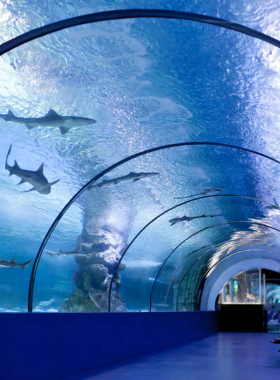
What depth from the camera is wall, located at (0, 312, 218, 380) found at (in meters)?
6.10

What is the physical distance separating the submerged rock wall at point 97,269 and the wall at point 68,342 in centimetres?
280

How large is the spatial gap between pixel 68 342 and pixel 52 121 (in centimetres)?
373

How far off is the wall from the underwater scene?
76.9 inches

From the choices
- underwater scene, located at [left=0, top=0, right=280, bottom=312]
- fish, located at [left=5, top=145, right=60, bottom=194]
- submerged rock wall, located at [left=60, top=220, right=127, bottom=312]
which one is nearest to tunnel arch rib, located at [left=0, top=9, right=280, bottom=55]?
underwater scene, located at [left=0, top=0, right=280, bottom=312]

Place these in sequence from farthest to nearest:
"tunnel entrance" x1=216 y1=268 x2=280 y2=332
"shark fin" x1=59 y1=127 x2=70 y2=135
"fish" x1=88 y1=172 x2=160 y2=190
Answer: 1. "tunnel entrance" x1=216 y1=268 x2=280 y2=332
2. "fish" x1=88 y1=172 x2=160 y2=190
3. "shark fin" x1=59 y1=127 x2=70 y2=135

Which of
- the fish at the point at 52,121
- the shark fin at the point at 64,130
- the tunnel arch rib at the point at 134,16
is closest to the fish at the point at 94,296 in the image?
the shark fin at the point at 64,130

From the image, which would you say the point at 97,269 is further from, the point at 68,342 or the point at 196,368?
the point at 68,342

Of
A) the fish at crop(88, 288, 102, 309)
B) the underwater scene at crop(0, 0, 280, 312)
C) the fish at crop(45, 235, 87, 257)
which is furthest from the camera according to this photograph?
the fish at crop(88, 288, 102, 309)

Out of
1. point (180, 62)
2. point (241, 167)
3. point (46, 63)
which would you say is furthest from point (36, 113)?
point (241, 167)

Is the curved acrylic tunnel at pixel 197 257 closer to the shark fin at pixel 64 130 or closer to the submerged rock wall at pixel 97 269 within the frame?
the submerged rock wall at pixel 97 269

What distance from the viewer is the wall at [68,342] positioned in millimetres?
6100

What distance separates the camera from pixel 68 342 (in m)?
7.65

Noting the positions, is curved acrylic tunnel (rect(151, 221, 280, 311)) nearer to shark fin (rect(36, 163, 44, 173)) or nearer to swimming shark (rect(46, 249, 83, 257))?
swimming shark (rect(46, 249, 83, 257))

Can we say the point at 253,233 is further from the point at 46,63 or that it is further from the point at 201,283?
the point at 46,63
